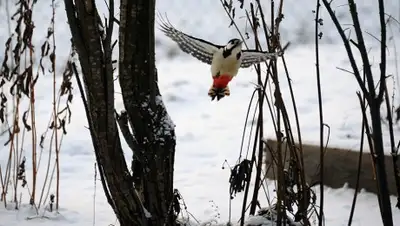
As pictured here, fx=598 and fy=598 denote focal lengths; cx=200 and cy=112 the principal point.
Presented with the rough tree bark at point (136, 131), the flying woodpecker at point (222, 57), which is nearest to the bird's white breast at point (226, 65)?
the flying woodpecker at point (222, 57)

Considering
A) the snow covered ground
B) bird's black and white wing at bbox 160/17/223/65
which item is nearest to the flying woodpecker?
bird's black and white wing at bbox 160/17/223/65

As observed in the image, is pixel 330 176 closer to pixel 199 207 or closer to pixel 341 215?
pixel 341 215

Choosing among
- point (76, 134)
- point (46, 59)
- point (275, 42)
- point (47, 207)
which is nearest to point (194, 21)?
point (46, 59)

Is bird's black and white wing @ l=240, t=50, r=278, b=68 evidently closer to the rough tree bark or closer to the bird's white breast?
the bird's white breast

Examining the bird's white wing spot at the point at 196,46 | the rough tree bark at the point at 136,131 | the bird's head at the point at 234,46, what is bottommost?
the rough tree bark at the point at 136,131

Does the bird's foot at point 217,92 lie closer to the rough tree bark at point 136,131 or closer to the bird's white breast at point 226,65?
the bird's white breast at point 226,65

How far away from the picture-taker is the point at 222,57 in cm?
101

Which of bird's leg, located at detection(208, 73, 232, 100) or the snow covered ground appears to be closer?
bird's leg, located at detection(208, 73, 232, 100)

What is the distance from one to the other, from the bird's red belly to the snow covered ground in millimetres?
334

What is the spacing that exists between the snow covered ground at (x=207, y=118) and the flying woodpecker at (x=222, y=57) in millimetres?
254

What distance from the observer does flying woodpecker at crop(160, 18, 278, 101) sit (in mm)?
1001

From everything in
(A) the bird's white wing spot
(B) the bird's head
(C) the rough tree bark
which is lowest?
(C) the rough tree bark

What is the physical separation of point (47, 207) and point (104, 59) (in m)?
1.59

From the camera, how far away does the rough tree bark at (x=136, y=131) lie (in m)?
1.07
